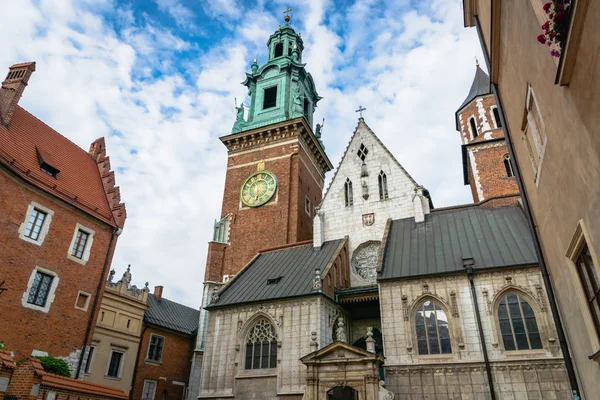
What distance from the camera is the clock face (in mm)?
33281

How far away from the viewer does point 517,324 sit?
52.6ft

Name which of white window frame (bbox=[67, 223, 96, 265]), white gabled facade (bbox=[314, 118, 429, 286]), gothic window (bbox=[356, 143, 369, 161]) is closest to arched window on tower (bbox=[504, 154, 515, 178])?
white gabled facade (bbox=[314, 118, 429, 286])

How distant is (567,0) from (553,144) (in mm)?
3377

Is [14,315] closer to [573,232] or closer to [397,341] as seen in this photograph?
[397,341]

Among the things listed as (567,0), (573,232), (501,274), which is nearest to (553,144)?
(573,232)

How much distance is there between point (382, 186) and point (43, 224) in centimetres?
1874

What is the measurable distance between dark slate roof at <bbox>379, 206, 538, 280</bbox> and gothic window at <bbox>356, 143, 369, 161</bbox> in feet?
17.6

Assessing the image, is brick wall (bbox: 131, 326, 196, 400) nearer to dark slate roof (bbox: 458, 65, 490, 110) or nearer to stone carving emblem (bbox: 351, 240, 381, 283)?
stone carving emblem (bbox: 351, 240, 381, 283)

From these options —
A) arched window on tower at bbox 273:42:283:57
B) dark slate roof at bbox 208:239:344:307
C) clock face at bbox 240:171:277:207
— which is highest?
arched window on tower at bbox 273:42:283:57

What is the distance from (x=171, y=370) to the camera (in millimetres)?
32781

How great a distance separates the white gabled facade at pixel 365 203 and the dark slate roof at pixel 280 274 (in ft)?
4.08

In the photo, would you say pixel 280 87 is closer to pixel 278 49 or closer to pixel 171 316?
pixel 278 49

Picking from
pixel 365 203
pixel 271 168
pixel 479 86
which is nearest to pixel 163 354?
pixel 271 168

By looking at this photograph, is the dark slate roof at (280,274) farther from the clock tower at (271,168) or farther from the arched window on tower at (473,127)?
the arched window on tower at (473,127)
